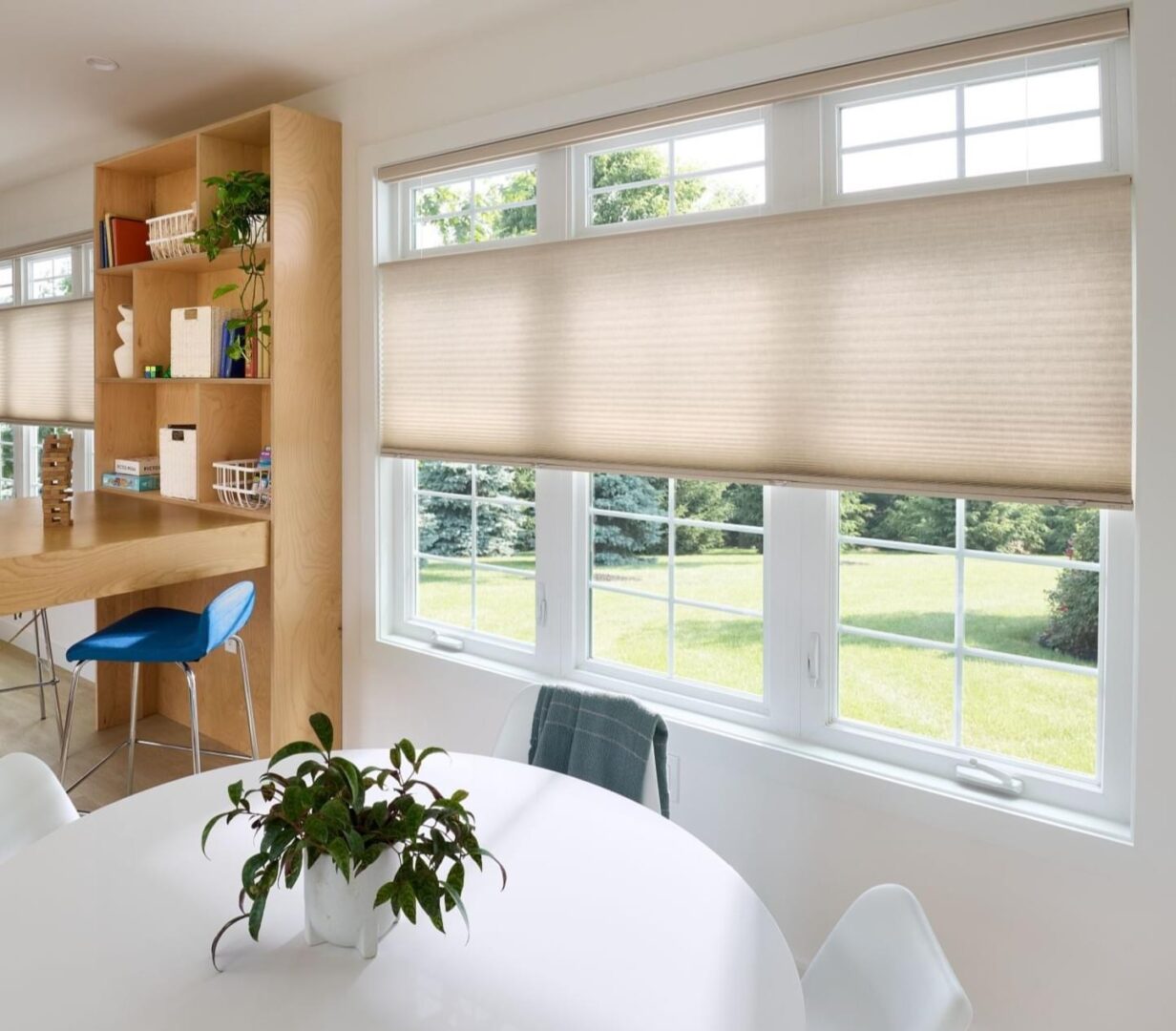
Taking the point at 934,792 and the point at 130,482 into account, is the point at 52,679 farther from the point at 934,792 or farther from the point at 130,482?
the point at 934,792

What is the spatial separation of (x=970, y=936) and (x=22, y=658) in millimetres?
5267

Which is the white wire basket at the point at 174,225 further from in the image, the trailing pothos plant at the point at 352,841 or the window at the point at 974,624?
the trailing pothos plant at the point at 352,841

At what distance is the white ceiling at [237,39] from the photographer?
236cm

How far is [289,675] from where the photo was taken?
3.28 m

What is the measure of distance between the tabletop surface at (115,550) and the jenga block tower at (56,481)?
0.17ft

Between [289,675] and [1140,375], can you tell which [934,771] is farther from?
[289,675]

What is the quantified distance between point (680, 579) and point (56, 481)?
7.40 feet

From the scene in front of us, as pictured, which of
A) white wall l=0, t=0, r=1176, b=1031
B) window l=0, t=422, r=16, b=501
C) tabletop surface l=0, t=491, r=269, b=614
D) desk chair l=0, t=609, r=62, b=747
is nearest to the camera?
white wall l=0, t=0, r=1176, b=1031

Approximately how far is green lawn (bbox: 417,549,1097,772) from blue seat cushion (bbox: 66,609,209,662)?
1422mm

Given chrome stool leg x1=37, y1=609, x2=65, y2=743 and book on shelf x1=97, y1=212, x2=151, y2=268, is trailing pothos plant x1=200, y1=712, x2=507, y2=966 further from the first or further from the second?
book on shelf x1=97, y1=212, x2=151, y2=268

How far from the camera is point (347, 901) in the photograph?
1.24 meters

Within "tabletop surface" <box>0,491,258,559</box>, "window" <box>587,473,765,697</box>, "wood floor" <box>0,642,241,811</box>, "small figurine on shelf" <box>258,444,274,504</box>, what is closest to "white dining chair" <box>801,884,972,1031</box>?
"window" <box>587,473,765,697</box>

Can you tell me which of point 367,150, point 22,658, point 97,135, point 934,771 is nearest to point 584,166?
point 367,150

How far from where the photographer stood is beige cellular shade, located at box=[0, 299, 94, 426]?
15.4ft
